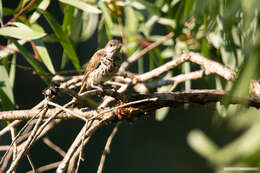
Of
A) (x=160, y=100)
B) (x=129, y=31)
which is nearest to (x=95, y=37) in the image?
(x=129, y=31)

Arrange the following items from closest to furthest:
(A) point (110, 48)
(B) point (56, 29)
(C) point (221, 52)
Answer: (B) point (56, 29)
(C) point (221, 52)
(A) point (110, 48)

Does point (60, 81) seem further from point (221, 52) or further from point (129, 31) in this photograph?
point (221, 52)

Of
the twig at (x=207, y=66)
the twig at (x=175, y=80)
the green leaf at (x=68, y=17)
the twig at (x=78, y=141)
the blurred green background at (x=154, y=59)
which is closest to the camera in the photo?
the blurred green background at (x=154, y=59)

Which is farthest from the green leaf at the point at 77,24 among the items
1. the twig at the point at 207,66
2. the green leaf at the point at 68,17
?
the twig at the point at 207,66

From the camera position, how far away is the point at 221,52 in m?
3.24

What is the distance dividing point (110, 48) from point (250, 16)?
266cm

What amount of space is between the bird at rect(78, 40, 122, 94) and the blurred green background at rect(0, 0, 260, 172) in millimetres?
153

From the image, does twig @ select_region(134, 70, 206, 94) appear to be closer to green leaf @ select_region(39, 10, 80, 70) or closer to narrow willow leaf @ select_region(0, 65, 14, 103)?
green leaf @ select_region(39, 10, 80, 70)

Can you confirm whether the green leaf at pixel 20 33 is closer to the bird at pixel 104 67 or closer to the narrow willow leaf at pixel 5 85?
the narrow willow leaf at pixel 5 85

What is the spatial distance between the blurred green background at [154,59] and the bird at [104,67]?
15 cm

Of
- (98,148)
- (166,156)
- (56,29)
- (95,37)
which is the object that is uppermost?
(56,29)

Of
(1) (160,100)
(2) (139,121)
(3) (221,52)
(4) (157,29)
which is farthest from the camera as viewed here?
(2) (139,121)

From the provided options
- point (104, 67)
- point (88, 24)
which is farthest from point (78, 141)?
point (88, 24)

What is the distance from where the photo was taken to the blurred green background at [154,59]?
91 centimetres
